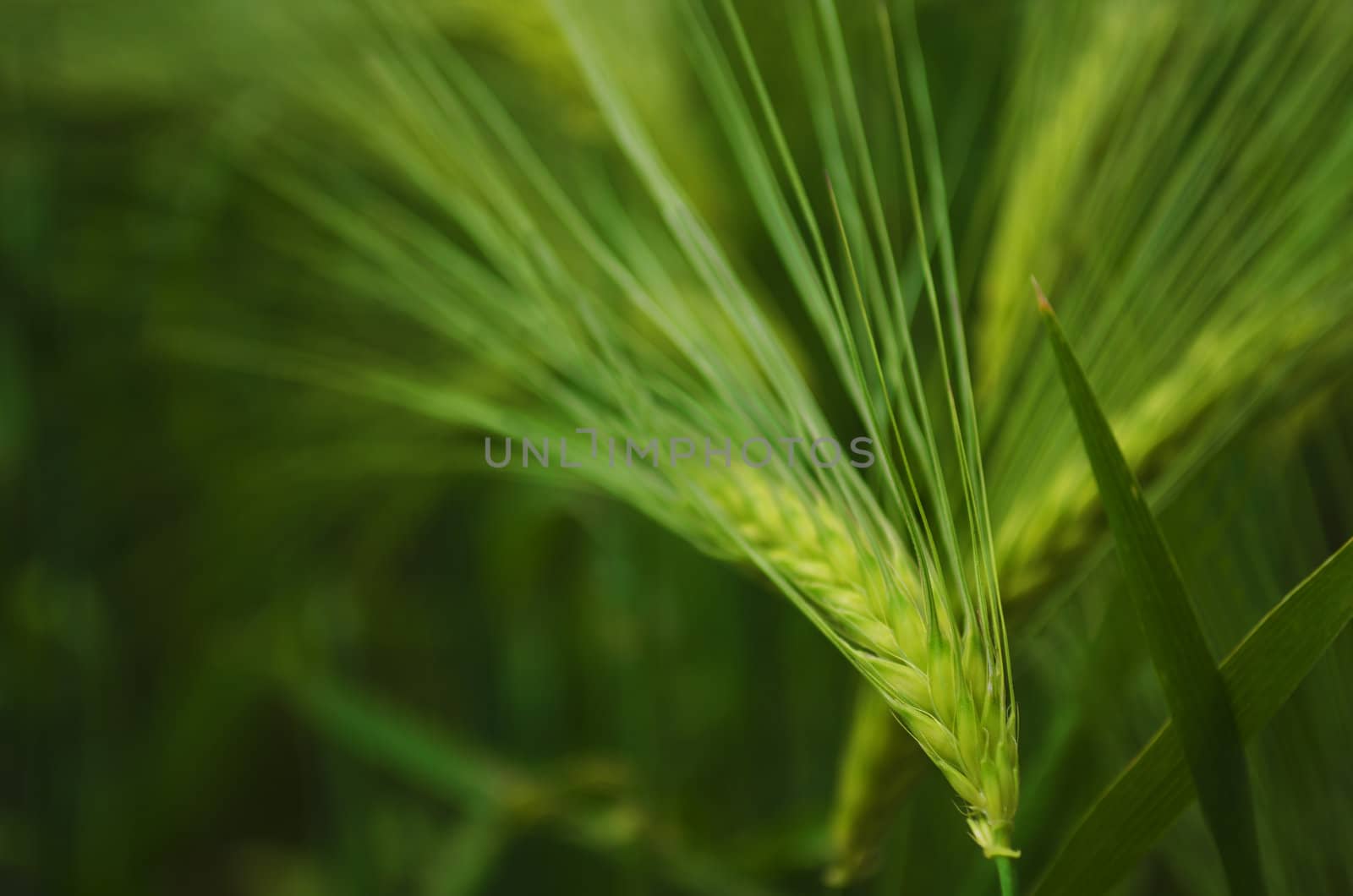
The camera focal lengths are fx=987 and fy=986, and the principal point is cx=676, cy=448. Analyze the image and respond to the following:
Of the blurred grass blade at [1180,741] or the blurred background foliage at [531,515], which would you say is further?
the blurred background foliage at [531,515]

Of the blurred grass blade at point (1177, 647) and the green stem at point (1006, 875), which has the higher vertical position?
the blurred grass blade at point (1177, 647)

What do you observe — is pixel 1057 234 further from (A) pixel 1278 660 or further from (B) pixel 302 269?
(B) pixel 302 269

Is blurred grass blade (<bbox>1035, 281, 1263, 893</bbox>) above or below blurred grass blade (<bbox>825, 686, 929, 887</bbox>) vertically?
above

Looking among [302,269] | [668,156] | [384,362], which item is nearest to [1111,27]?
[668,156]

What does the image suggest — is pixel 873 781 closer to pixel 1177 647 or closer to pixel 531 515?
pixel 1177 647
